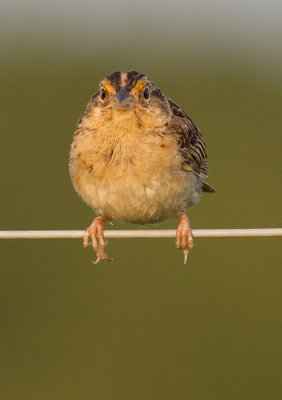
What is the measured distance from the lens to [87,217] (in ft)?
35.6

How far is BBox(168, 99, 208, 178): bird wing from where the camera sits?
23.9 ft

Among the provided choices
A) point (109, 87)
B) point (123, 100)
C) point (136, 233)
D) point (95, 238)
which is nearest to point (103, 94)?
point (109, 87)

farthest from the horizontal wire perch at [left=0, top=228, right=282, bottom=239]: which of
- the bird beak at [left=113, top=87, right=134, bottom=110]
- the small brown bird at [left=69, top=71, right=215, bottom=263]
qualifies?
the bird beak at [left=113, top=87, right=134, bottom=110]

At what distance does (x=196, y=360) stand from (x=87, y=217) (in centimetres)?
185

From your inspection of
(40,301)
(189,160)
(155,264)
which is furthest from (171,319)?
(189,160)

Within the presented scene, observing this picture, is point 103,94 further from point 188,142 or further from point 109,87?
point 188,142

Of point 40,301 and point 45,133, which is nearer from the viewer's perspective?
point 40,301

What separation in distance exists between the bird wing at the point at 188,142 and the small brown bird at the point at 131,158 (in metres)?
0.01

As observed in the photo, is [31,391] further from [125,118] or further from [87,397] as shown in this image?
[125,118]

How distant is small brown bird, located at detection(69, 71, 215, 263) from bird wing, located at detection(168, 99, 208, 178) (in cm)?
1

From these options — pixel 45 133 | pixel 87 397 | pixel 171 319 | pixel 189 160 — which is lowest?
pixel 87 397

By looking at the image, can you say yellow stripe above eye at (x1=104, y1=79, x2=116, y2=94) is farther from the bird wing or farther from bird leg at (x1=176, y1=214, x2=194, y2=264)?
bird leg at (x1=176, y1=214, x2=194, y2=264)

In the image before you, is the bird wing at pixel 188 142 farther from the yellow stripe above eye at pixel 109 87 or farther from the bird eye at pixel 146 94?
the yellow stripe above eye at pixel 109 87

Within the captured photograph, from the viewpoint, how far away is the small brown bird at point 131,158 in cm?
693
